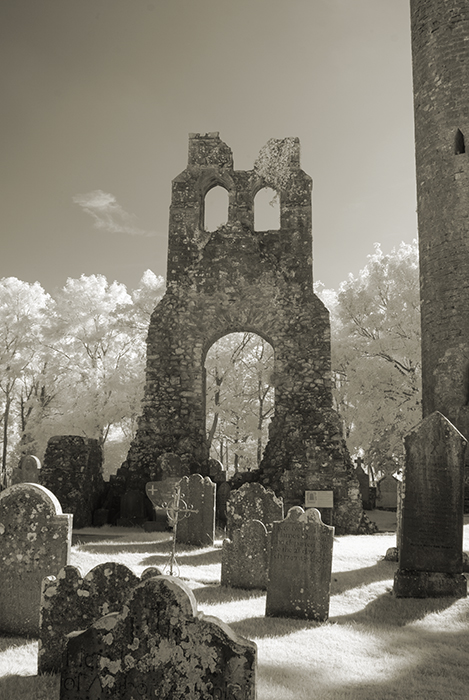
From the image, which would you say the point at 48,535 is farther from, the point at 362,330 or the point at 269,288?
the point at 362,330

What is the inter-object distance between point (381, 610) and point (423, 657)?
5.28 ft

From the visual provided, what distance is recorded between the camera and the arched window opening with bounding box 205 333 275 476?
979 inches

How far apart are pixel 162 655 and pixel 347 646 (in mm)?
3038

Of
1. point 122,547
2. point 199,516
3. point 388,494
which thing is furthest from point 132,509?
point 388,494

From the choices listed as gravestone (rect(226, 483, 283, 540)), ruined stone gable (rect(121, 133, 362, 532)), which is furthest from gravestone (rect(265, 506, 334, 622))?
ruined stone gable (rect(121, 133, 362, 532))

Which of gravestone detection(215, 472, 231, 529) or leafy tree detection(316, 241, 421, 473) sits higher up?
leafy tree detection(316, 241, 421, 473)

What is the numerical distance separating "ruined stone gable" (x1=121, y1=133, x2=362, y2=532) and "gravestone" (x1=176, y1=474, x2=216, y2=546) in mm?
3029

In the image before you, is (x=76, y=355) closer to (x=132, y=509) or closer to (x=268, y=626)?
(x=132, y=509)

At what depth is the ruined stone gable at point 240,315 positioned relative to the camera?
14.6 m

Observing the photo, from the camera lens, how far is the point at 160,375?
15414mm

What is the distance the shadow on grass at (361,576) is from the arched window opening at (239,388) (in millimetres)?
15617

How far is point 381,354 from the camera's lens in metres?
21.9

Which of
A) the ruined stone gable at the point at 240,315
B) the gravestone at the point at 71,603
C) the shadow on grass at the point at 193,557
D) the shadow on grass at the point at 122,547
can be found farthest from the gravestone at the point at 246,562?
the ruined stone gable at the point at 240,315

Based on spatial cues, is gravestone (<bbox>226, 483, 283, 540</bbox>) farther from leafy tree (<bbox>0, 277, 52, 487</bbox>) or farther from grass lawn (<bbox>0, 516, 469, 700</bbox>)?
leafy tree (<bbox>0, 277, 52, 487</bbox>)
